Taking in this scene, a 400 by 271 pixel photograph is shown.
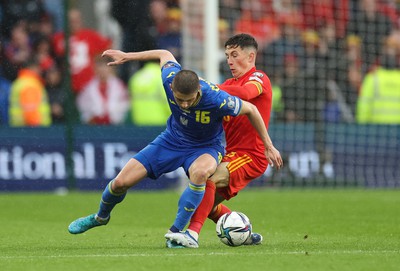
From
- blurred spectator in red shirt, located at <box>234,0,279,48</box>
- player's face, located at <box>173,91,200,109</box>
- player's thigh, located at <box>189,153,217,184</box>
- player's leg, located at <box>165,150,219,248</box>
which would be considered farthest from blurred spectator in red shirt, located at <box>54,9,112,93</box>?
player's face, located at <box>173,91,200,109</box>

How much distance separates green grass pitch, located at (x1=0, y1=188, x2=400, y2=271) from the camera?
746cm

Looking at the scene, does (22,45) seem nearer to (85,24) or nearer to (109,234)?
(85,24)

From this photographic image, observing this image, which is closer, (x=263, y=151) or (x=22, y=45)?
(x=263, y=151)

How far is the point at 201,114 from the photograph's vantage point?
8.76 meters

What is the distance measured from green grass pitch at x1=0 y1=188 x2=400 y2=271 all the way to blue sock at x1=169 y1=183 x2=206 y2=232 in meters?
0.28

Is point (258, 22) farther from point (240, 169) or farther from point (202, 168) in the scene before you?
point (202, 168)

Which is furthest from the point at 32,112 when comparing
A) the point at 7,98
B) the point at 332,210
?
the point at 332,210

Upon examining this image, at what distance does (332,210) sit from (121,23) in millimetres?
6954

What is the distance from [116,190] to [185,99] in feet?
4.16

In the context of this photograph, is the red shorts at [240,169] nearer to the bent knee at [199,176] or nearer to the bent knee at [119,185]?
the bent knee at [199,176]

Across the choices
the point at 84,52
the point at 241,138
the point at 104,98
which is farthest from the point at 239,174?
the point at 84,52

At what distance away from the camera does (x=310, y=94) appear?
59.9 ft

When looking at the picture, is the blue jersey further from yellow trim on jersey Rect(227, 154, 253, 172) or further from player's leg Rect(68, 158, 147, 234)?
player's leg Rect(68, 158, 147, 234)

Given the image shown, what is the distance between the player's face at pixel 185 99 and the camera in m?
8.37
